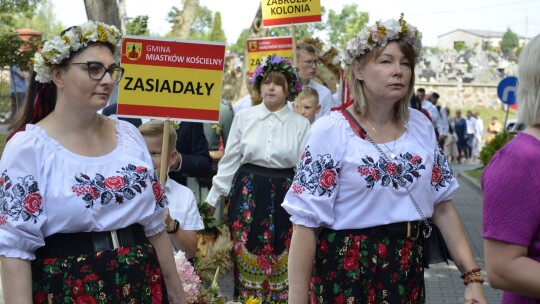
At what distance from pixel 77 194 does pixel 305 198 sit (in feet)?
3.22

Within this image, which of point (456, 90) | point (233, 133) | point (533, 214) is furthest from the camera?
point (456, 90)

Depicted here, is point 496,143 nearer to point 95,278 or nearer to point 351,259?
point 351,259

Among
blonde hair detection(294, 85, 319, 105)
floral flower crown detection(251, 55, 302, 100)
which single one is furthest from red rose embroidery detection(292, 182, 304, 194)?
blonde hair detection(294, 85, 319, 105)

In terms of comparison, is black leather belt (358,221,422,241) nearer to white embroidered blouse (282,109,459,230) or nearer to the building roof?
white embroidered blouse (282,109,459,230)

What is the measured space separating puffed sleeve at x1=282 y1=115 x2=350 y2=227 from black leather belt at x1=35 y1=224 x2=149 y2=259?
2.51ft

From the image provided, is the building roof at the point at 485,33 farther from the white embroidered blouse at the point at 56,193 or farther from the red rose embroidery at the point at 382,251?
the white embroidered blouse at the point at 56,193

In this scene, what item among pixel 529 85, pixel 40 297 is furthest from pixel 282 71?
pixel 529 85

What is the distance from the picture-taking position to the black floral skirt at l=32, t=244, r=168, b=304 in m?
3.73

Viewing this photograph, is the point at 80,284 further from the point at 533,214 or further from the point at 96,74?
the point at 533,214

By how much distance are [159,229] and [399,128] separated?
3.59 feet

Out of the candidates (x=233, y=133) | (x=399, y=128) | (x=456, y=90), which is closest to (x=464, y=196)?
(x=233, y=133)

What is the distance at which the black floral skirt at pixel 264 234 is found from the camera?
802cm

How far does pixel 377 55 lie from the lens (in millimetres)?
4547

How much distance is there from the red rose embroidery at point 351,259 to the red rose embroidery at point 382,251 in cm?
9
